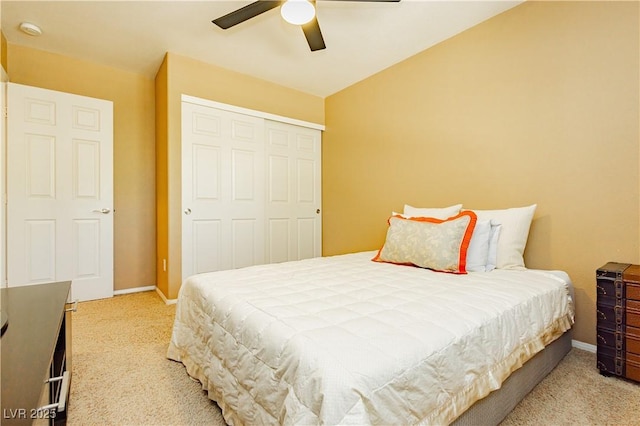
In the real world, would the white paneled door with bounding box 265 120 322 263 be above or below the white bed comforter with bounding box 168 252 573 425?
above

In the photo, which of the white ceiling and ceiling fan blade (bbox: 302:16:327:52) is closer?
ceiling fan blade (bbox: 302:16:327:52)

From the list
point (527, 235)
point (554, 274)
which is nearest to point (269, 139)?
point (527, 235)

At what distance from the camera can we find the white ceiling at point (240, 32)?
2371 millimetres

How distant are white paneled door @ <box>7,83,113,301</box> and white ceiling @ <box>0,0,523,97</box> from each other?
0.56 metres

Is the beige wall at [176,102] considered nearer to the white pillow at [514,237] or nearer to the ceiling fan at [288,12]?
the ceiling fan at [288,12]

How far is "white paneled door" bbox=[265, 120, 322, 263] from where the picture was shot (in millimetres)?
3793

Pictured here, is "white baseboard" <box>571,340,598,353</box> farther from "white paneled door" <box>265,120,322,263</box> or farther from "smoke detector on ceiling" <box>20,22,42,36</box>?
"smoke detector on ceiling" <box>20,22,42,36</box>

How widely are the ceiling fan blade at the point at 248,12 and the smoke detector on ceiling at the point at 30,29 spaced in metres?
1.77

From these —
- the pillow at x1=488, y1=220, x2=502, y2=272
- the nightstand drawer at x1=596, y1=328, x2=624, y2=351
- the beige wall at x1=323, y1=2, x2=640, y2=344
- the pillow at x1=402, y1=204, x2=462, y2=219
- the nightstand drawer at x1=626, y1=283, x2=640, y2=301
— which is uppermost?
the beige wall at x1=323, y1=2, x2=640, y2=344

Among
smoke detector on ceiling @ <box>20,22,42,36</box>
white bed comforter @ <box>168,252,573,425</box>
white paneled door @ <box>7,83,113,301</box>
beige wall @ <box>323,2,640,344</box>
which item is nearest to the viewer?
white bed comforter @ <box>168,252,573,425</box>

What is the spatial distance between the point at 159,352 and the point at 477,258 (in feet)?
7.24

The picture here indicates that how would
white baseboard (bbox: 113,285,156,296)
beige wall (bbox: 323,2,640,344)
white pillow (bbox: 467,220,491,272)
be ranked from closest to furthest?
beige wall (bbox: 323,2,640,344) < white pillow (bbox: 467,220,491,272) < white baseboard (bbox: 113,285,156,296)

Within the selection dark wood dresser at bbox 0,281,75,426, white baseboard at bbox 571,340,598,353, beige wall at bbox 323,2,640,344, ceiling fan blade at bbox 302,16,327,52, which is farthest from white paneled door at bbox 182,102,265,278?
white baseboard at bbox 571,340,598,353

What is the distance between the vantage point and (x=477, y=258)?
207 cm
